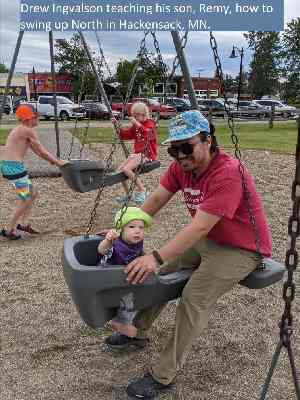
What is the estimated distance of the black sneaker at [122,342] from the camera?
2635 millimetres

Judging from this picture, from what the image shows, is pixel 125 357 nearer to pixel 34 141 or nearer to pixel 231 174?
pixel 231 174

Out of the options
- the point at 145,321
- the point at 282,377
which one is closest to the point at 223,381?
the point at 282,377

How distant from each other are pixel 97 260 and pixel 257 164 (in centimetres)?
646

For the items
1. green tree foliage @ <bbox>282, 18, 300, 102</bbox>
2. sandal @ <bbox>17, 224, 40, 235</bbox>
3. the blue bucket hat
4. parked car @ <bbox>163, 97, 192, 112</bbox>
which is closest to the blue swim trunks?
sandal @ <bbox>17, 224, 40, 235</bbox>

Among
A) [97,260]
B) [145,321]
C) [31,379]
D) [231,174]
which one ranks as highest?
[231,174]

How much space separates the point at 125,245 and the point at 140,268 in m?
0.26

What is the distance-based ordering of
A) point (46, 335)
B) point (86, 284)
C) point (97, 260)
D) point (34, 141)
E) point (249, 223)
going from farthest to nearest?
point (34, 141) < point (46, 335) < point (97, 260) < point (249, 223) < point (86, 284)

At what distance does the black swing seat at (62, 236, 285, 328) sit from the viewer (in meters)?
2.09

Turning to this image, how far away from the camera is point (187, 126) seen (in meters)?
2.16

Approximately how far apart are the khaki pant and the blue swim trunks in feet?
8.52

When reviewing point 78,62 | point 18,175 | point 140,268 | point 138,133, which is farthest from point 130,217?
point 78,62

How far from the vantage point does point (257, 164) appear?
8641 millimetres

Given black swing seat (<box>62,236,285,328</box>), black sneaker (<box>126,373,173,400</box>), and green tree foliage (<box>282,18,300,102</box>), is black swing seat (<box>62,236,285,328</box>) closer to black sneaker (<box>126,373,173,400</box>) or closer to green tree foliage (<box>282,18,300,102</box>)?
black sneaker (<box>126,373,173,400</box>)

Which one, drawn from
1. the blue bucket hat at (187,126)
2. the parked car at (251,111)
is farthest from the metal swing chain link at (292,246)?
the parked car at (251,111)
